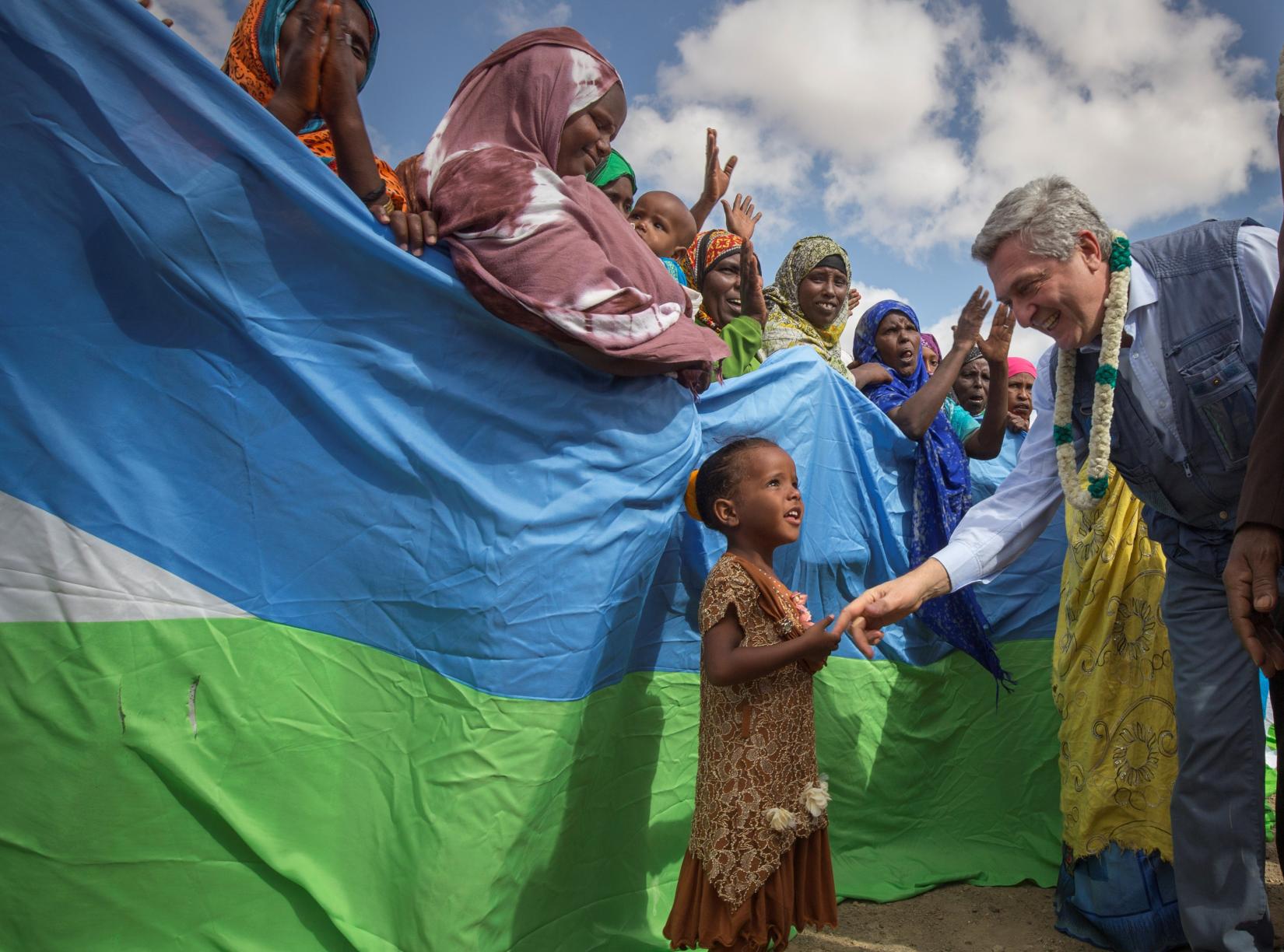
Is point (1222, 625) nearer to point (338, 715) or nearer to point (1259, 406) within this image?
point (1259, 406)

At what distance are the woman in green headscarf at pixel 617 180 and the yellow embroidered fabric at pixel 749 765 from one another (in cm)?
213

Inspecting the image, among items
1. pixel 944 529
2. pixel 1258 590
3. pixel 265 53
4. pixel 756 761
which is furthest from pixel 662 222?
pixel 1258 590

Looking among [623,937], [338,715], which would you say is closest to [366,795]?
[338,715]

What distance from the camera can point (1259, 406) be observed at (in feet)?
6.61

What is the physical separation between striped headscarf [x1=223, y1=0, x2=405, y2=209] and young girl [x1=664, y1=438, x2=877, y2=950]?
155cm

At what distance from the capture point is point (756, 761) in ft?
8.16

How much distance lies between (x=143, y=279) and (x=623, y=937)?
220 centimetres

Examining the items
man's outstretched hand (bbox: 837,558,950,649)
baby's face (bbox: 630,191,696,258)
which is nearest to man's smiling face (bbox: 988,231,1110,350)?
man's outstretched hand (bbox: 837,558,950,649)

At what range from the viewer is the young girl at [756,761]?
2.40 m

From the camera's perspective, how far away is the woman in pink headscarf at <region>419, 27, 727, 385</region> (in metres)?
2.39

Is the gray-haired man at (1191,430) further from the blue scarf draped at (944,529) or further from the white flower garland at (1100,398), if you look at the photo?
the blue scarf draped at (944,529)

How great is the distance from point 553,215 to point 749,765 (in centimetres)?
153

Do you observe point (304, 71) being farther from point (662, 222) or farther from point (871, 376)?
point (871, 376)

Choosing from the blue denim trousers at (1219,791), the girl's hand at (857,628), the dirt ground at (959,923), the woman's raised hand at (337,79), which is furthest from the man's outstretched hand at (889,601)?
the woman's raised hand at (337,79)
